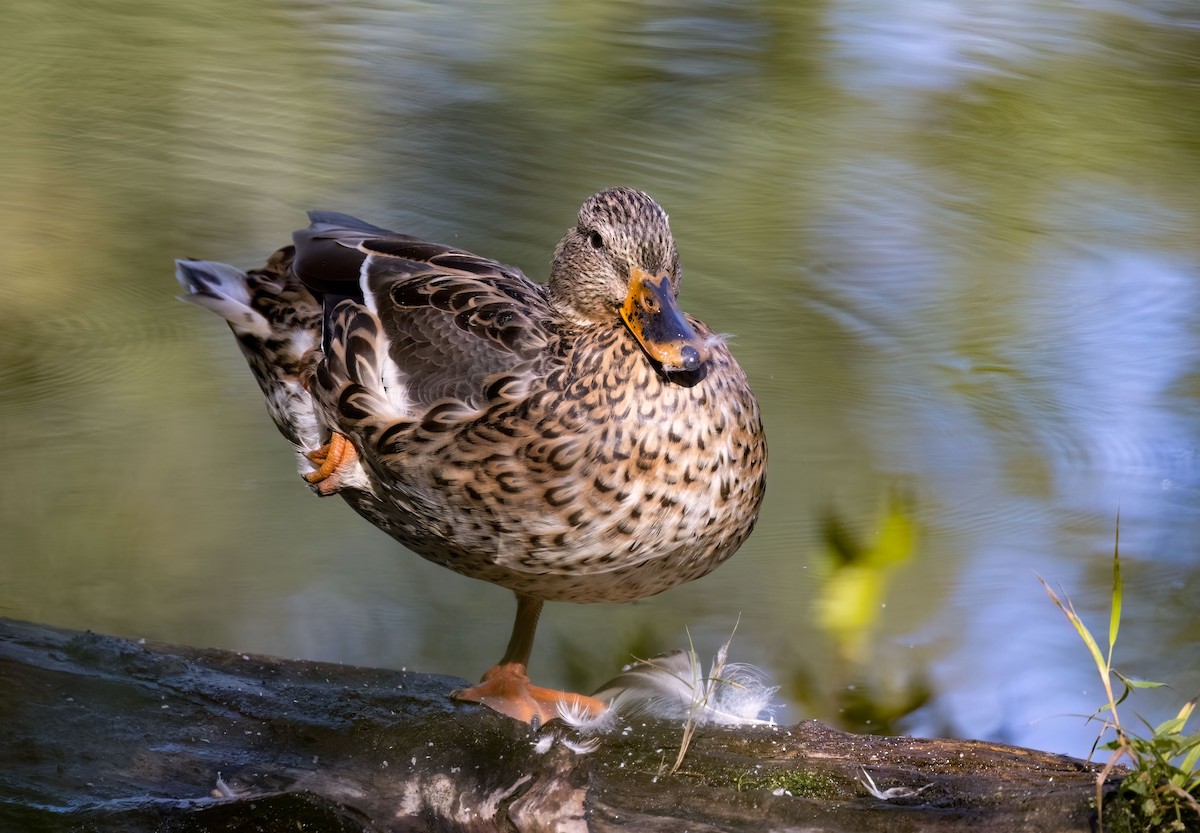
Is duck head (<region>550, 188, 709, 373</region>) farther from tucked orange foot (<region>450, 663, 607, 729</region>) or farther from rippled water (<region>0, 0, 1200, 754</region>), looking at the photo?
rippled water (<region>0, 0, 1200, 754</region>)

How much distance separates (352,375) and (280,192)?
350 cm

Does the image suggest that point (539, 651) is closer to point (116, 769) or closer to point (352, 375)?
point (352, 375)

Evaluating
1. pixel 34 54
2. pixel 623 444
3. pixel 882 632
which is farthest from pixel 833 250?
pixel 34 54

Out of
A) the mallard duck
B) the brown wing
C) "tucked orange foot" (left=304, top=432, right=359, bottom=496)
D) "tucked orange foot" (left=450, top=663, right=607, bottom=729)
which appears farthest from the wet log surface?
the brown wing

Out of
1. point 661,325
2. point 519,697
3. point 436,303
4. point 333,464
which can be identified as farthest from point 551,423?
point 519,697

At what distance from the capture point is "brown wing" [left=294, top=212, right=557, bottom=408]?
2752mm

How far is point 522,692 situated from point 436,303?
2.90 ft

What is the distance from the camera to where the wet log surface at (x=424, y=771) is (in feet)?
7.57

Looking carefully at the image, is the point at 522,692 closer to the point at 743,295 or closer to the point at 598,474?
the point at 598,474

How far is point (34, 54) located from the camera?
704cm

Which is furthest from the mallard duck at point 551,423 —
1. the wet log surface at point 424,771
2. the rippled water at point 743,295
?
the rippled water at point 743,295

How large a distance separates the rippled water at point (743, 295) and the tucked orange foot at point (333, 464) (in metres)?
1.18

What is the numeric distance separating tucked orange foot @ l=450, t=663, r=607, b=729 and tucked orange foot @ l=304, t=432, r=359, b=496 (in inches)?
21.4

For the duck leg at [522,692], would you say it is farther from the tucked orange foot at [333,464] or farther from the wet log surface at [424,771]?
the tucked orange foot at [333,464]
